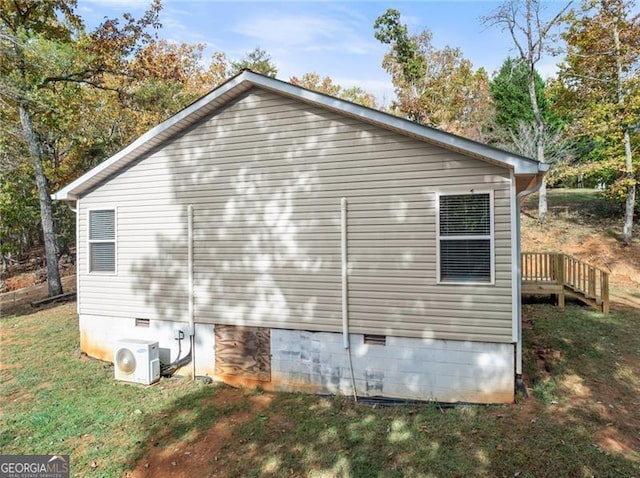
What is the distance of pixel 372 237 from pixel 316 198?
1.23 m

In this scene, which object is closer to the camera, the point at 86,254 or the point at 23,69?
the point at 86,254

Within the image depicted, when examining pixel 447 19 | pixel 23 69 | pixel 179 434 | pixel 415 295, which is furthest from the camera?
pixel 23 69

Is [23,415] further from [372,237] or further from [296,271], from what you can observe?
[372,237]

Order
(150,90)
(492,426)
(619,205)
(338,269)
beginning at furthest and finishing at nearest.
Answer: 1. (619,205)
2. (150,90)
3. (338,269)
4. (492,426)

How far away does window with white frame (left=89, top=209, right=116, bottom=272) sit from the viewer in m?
8.41

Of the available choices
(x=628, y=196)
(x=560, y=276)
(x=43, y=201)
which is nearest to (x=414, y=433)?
(x=560, y=276)

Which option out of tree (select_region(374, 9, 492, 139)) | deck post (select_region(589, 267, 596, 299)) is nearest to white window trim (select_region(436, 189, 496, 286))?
deck post (select_region(589, 267, 596, 299))

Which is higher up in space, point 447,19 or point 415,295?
point 447,19

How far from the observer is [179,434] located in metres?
5.74

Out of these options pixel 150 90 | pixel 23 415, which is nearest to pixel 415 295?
pixel 23 415

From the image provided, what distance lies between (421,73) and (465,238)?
20186 millimetres

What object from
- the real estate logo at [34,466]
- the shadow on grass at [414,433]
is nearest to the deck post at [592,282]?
the shadow on grass at [414,433]

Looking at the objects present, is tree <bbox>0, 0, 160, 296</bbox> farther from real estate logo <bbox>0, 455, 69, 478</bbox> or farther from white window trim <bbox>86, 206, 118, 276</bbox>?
real estate logo <bbox>0, 455, 69, 478</bbox>

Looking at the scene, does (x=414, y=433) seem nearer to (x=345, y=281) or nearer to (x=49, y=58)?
(x=345, y=281)
